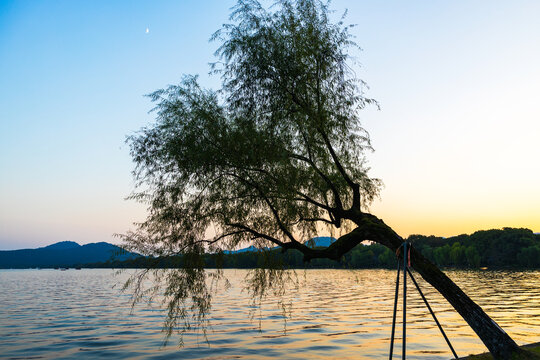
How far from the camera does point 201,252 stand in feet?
45.7

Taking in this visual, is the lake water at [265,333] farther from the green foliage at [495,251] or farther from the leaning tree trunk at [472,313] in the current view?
the green foliage at [495,251]

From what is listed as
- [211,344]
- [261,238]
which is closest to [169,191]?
[261,238]

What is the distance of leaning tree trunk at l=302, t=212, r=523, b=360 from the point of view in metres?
11.8

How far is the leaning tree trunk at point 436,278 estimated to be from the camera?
1176 centimetres

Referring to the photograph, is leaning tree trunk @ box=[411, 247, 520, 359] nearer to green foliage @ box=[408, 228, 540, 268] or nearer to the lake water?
the lake water

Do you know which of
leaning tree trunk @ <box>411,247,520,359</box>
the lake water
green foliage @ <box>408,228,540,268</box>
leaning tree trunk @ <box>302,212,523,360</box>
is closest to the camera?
leaning tree trunk @ <box>411,247,520,359</box>

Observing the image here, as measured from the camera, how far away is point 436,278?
12.5 m

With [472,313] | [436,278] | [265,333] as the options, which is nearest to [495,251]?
[265,333]

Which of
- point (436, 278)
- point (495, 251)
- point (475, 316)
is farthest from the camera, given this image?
point (495, 251)

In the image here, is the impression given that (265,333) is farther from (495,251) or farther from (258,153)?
(495,251)

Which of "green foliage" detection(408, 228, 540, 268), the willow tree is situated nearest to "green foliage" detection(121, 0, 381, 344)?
the willow tree

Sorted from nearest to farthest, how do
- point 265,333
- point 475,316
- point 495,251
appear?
point 475,316 → point 265,333 → point 495,251

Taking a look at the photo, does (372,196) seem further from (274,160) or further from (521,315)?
(521,315)

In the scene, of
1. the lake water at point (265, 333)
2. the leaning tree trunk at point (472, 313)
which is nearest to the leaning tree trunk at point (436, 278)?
the leaning tree trunk at point (472, 313)
